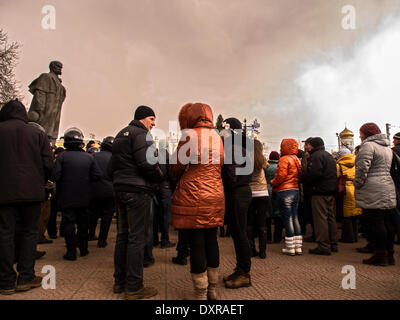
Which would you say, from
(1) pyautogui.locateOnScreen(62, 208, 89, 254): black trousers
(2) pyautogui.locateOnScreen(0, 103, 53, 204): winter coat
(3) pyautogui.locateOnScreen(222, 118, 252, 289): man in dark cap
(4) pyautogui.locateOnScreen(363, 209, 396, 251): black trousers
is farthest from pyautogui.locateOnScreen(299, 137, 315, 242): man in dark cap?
(2) pyautogui.locateOnScreen(0, 103, 53, 204): winter coat

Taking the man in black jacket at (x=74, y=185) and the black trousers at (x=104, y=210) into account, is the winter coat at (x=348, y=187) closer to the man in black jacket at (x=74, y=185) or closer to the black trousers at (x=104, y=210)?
the black trousers at (x=104, y=210)

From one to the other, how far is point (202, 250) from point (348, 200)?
489 centimetres

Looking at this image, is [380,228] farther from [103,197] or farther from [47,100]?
[47,100]

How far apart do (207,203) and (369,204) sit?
3.21m

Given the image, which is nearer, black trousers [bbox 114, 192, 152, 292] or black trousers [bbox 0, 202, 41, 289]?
black trousers [bbox 114, 192, 152, 292]

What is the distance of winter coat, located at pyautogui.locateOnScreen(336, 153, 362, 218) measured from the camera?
264 inches

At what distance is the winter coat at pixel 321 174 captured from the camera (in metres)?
5.80

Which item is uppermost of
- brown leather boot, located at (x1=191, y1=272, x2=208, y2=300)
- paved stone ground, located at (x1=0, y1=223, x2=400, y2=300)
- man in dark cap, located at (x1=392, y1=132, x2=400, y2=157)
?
man in dark cap, located at (x1=392, y1=132, x2=400, y2=157)

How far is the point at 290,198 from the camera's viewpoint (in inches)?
226

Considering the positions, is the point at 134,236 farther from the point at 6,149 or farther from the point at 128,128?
the point at 6,149

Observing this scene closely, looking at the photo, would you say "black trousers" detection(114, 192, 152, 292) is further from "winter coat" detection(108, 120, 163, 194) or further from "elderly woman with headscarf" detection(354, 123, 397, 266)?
"elderly woman with headscarf" detection(354, 123, 397, 266)

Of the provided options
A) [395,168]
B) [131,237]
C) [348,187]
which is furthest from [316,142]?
[131,237]

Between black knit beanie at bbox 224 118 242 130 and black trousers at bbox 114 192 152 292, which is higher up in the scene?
black knit beanie at bbox 224 118 242 130

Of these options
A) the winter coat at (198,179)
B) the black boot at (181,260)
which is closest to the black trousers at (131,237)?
the winter coat at (198,179)
